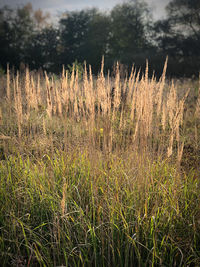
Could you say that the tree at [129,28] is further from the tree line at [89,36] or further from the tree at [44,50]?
the tree at [44,50]

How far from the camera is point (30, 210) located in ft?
6.95

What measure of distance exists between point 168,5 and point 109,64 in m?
7.64

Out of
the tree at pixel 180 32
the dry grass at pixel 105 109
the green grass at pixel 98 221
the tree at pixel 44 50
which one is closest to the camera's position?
the green grass at pixel 98 221

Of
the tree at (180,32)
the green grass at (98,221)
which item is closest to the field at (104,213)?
the green grass at (98,221)

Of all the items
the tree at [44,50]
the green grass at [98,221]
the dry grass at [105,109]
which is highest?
the tree at [44,50]

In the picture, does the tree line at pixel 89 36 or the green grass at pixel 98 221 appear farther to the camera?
the tree line at pixel 89 36

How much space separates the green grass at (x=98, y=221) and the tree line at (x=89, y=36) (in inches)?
772

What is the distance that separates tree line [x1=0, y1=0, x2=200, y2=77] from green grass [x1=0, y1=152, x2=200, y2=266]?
19.6 m

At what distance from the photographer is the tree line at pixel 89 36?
68.3 ft

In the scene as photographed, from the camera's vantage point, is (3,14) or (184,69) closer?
(184,69)

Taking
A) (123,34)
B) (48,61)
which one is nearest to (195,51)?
(123,34)

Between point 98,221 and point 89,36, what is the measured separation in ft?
89.7

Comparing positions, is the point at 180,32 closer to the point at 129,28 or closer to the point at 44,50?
the point at 129,28

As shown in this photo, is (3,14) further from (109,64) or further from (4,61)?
(109,64)
